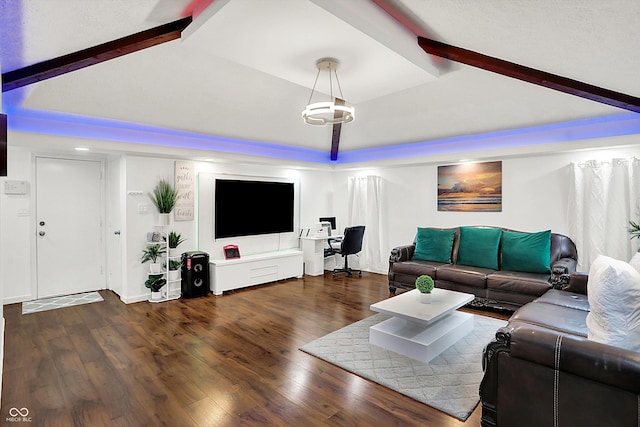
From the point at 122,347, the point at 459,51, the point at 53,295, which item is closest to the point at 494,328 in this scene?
the point at 459,51

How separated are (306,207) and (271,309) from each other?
2990 millimetres

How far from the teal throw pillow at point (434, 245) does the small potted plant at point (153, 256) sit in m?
3.94

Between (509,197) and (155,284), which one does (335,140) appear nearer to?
(509,197)

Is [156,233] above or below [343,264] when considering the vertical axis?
above

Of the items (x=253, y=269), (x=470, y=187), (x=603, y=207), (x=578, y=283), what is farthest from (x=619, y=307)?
(x=253, y=269)

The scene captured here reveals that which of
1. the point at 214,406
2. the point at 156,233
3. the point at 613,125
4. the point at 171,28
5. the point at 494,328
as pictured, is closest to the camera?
the point at 214,406

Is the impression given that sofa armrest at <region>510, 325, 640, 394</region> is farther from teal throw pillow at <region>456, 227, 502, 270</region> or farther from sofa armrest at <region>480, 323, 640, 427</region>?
teal throw pillow at <region>456, 227, 502, 270</region>

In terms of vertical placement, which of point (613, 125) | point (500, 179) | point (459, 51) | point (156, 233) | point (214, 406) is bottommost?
point (214, 406)

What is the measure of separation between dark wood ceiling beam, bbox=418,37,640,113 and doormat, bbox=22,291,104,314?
549 cm

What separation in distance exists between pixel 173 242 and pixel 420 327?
12.2ft

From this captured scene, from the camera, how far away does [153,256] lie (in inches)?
195

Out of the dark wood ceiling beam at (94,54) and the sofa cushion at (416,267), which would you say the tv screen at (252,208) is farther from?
the dark wood ceiling beam at (94,54)

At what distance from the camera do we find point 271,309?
4.61 m

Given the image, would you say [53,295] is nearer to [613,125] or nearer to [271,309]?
[271,309]
